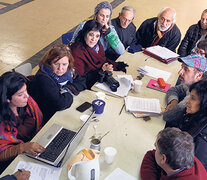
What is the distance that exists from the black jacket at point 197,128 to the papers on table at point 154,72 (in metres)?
0.82

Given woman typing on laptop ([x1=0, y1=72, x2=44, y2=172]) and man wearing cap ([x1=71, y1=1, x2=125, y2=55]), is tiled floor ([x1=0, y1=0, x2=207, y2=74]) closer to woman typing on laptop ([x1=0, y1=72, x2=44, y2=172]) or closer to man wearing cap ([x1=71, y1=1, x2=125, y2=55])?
man wearing cap ([x1=71, y1=1, x2=125, y2=55])

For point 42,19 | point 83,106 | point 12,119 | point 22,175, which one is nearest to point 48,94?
point 83,106

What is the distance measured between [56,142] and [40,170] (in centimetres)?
24

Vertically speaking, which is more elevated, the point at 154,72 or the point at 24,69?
the point at 24,69

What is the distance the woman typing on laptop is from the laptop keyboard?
5 centimetres

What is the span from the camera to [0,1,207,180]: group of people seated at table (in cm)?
135

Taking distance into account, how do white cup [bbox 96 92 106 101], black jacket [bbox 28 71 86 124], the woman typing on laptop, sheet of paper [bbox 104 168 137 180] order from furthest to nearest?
white cup [bbox 96 92 106 101] < black jacket [bbox 28 71 86 124] < the woman typing on laptop < sheet of paper [bbox 104 168 137 180]

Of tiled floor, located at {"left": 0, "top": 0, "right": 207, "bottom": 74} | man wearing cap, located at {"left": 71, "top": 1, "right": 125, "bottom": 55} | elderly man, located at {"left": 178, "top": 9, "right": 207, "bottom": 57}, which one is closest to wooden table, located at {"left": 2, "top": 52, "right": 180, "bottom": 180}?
man wearing cap, located at {"left": 71, "top": 1, "right": 125, "bottom": 55}

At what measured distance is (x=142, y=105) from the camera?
2131 mm

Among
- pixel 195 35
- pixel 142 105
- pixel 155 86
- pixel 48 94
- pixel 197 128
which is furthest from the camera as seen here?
pixel 195 35

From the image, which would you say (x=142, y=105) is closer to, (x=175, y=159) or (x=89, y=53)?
(x=175, y=159)

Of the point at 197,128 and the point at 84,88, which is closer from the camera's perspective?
the point at 197,128

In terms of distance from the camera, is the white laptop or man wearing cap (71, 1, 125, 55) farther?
man wearing cap (71, 1, 125, 55)

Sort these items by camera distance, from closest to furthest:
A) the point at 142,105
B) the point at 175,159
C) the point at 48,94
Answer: the point at 175,159 < the point at 48,94 < the point at 142,105
